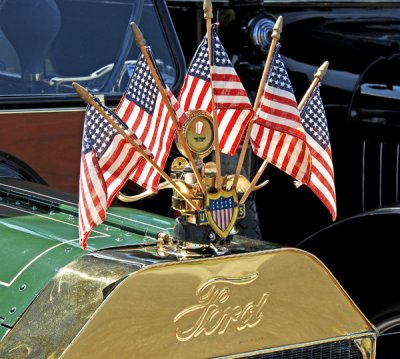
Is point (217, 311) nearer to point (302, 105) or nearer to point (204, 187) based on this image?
point (204, 187)

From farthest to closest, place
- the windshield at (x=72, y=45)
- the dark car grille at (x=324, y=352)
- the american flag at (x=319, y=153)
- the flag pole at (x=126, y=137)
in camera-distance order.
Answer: the windshield at (x=72, y=45)
the american flag at (x=319, y=153)
the dark car grille at (x=324, y=352)
the flag pole at (x=126, y=137)

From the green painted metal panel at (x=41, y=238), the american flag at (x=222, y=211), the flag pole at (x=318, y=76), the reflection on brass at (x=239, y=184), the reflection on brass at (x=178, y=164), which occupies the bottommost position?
the green painted metal panel at (x=41, y=238)

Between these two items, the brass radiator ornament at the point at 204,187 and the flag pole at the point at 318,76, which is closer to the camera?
the brass radiator ornament at the point at 204,187

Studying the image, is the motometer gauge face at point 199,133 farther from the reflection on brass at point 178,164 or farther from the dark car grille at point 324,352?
the dark car grille at point 324,352

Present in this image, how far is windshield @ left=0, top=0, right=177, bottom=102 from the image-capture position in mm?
3668

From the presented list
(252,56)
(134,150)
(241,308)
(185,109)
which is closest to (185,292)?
(241,308)

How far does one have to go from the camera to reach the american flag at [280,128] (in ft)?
8.48

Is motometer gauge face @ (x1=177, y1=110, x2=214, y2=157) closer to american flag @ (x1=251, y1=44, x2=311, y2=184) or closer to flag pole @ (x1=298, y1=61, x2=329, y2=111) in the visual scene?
american flag @ (x1=251, y1=44, x2=311, y2=184)

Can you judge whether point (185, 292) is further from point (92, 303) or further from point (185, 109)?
point (185, 109)

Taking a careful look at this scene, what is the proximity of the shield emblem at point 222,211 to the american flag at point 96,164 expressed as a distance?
0.21m

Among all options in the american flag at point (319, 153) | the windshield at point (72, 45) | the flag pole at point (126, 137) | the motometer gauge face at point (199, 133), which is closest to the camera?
the flag pole at point (126, 137)

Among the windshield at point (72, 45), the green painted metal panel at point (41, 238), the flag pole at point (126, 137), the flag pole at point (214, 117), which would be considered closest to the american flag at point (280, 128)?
the flag pole at point (214, 117)

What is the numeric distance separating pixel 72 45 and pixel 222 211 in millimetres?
1473

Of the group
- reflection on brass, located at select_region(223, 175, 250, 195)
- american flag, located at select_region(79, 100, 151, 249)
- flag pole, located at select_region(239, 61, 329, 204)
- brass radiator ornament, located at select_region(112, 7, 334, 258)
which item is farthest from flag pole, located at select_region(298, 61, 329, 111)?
american flag, located at select_region(79, 100, 151, 249)
